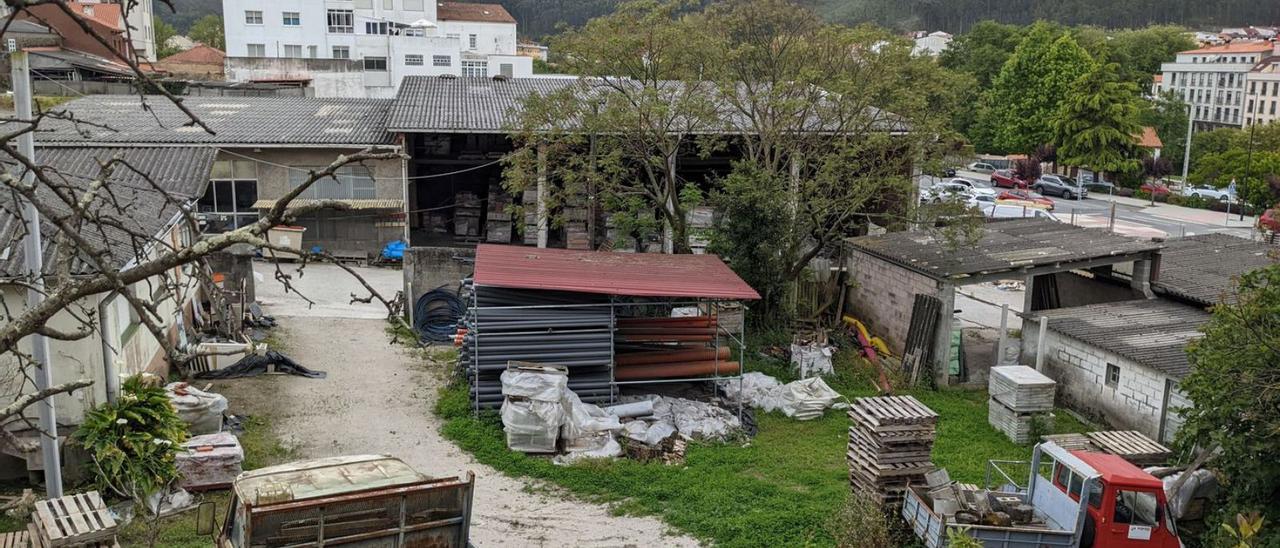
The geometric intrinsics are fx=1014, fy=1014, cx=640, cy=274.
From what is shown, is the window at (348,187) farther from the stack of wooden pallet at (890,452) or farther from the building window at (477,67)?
the building window at (477,67)

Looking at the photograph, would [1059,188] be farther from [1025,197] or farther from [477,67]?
[477,67]

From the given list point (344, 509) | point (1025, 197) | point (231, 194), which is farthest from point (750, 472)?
point (1025, 197)

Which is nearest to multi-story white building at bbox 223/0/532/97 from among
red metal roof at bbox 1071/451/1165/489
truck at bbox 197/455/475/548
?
truck at bbox 197/455/475/548

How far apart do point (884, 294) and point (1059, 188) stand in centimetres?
3507

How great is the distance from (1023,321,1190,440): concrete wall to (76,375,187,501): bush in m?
14.4

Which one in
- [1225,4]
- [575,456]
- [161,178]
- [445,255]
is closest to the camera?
[575,456]

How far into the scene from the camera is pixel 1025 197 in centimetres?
4850

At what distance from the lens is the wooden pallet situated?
998 centimetres

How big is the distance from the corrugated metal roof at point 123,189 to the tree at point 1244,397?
13200mm

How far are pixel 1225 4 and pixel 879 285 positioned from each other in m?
169

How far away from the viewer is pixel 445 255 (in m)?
21.8

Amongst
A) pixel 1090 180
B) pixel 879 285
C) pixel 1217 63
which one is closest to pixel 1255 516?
pixel 879 285

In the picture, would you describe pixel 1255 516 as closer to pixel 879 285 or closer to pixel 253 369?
pixel 879 285

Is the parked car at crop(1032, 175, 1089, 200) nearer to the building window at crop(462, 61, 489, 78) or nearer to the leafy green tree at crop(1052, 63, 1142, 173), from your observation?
the leafy green tree at crop(1052, 63, 1142, 173)
